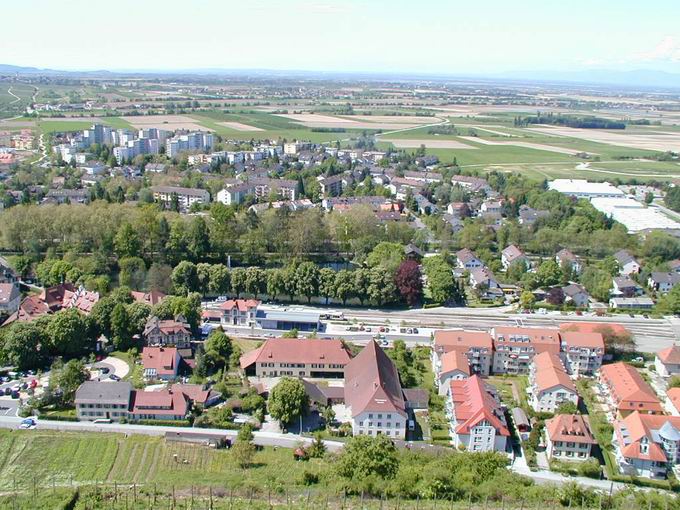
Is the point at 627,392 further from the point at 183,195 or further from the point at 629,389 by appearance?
the point at 183,195

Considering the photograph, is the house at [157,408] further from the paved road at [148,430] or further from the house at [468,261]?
the house at [468,261]

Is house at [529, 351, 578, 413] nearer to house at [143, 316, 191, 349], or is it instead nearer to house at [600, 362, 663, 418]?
house at [600, 362, 663, 418]

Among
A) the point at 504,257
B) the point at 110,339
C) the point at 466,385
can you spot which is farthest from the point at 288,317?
the point at 504,257

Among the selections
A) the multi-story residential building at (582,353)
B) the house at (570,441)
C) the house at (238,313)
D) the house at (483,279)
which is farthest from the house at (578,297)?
the house at (238,313)

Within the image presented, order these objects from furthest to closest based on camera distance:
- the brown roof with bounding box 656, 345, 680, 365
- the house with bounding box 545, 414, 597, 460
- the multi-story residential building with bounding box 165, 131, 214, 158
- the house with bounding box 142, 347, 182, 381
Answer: the multi-story residential building with bounding box 165, 131, 214, 158 < the brown roof with bounding box 656, 345, 680, 365 < the house with bounding box 142, 347, 182, 381 < the house with bounding box 545, 414, 597, 460

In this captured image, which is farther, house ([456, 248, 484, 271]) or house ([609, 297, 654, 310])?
house ([456, 248, 484, 271])

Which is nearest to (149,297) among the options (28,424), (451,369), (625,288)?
(28,424)

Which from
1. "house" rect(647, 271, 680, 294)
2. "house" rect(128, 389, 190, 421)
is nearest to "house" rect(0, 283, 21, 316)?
"house" rect(128, 389, 190, 421)
